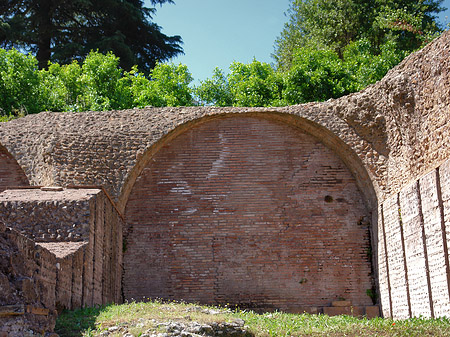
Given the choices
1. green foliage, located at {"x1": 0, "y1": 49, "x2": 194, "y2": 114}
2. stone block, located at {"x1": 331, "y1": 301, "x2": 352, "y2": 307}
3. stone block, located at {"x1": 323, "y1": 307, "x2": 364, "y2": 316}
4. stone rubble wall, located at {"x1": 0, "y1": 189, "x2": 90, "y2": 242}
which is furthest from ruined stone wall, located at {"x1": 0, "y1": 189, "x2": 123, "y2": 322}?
Result: green foliage, located at {"x1": 0, "y1": 49, "x2": 194, "y2": 114}

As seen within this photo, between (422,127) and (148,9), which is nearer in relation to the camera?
(422,127)

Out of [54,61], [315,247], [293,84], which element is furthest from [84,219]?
[54,61]

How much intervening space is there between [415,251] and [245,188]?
3496 millimetres

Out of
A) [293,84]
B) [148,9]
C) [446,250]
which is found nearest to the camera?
[446,250]

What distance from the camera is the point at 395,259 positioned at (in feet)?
29.3

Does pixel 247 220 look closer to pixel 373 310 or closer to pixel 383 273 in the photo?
pixel 383 273

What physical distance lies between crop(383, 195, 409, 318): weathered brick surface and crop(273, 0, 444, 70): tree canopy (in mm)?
10112

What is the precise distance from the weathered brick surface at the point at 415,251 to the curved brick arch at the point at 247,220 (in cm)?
170

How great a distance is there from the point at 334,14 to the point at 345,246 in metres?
13.0

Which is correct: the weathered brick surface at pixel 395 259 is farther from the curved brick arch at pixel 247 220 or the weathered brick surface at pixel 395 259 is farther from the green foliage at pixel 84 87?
the green foliage at pixel 84 87

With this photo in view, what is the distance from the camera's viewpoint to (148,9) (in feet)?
76.5

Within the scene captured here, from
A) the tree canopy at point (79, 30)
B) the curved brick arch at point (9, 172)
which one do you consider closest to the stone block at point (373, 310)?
the curved brick arch at point (9, 172)

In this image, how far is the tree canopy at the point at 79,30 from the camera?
20.8m

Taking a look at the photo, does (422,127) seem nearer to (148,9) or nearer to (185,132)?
(185,132)
